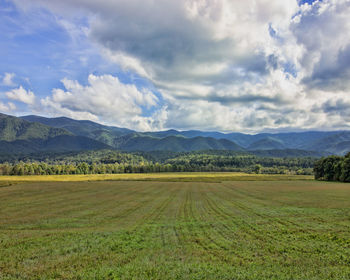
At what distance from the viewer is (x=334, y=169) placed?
111438 millimetres

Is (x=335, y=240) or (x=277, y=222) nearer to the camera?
(x=335, y=240)

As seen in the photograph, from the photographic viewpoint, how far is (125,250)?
19125 millimetres

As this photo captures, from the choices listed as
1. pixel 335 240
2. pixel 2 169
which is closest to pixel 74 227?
pixel 335 240

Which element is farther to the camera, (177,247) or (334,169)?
(334,169)

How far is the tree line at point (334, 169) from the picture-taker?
102m

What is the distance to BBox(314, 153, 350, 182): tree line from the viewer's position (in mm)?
102500

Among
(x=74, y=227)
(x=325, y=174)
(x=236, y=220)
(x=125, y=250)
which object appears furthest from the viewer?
(x=325, y=174)

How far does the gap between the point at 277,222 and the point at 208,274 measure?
59.2 ft

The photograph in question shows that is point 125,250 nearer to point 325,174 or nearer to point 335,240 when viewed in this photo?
point 335,240

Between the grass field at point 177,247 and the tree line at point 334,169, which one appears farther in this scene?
the tree line at point 334,169

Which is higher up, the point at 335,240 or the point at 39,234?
the point at 335,240

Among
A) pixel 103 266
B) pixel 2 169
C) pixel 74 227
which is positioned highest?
pixel 103 266

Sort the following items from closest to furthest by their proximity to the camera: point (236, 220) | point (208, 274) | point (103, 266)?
point (208, 274), point (103, 266), point (236, 220)

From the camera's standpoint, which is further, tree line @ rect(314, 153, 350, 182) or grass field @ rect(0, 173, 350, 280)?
tree line @ rect(314, 153, 350, 182)
